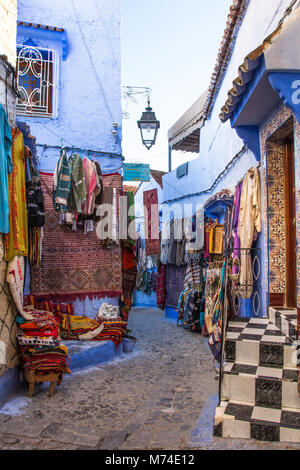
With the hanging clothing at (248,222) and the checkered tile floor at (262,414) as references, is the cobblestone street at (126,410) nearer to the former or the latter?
the checkered tile floor at (262,414)

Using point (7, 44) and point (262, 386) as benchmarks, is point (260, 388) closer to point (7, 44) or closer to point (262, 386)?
point (262, 386)

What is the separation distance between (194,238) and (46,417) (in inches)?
282

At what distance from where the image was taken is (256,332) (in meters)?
4.48

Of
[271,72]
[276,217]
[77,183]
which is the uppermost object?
[271,72]

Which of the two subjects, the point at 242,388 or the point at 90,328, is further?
the point at 90,328

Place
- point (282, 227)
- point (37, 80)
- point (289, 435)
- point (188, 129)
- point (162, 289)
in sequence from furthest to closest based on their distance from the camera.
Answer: point (188, 129) < point (162, 289) < point (37, 80) < point (282, 227) < point (289, 435)

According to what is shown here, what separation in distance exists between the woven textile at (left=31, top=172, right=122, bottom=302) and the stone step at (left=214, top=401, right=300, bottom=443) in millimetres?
4468

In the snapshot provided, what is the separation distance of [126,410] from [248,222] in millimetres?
3115

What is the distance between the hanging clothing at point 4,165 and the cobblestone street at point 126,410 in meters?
2.30

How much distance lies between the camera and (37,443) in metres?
3.81

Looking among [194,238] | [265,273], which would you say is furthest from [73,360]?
[194,238]

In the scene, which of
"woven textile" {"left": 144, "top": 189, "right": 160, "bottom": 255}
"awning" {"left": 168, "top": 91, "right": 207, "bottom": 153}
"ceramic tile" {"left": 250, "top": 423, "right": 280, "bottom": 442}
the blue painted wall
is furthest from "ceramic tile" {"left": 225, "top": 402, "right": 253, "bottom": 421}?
"awning" {"left": 168, "top": 91, "right": 207, "bottom": 153}

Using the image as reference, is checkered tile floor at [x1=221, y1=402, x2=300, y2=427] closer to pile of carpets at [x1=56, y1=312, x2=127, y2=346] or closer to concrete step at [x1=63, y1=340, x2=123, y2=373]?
concrete step at [x1=63, y1=340, x2=123, y2=373]

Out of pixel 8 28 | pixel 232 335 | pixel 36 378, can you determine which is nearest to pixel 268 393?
pixel 232 335
